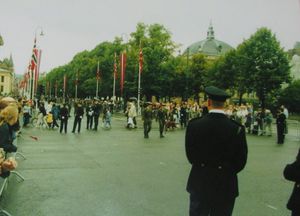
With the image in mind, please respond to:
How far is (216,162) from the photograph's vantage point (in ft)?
13.8

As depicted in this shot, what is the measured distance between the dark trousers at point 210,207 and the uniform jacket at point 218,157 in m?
0.05

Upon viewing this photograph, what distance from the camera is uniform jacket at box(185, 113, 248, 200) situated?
417 cm

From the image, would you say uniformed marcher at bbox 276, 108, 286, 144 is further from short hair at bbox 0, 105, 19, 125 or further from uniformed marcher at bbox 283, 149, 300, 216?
uniformed marcher at bbox 283, 149, 300, 216

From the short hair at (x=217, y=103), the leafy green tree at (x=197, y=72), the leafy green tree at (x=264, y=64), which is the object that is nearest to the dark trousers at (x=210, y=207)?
the short hair at (x=217, y=103)

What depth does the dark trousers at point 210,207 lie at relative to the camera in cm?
417

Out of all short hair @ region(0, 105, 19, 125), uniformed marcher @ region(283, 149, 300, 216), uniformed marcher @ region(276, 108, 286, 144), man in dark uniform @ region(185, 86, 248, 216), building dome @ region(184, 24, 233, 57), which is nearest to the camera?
uniformed marcher @ region(283, 149, 300, 216)

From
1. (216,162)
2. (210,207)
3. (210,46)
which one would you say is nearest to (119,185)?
(210,207)

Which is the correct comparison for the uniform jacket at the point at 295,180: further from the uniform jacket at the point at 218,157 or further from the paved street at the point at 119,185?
the paved street at the point at 119,185

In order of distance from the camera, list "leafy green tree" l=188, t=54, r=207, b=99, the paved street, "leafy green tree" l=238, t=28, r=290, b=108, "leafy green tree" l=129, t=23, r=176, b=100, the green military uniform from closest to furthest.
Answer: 1. the paved street
2. the green military uniform
3. "leafy green tree" l=238, t=28, r=290, b=108
4. "leafy green tree" l=129, t=23, r=176, b=100
5. "leafy green tree" l=188, t=54, r=207, b=99

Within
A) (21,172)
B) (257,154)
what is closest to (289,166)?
(21,172)

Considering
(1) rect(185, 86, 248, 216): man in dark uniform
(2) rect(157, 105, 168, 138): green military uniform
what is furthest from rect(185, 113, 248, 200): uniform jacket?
(2) rect(157, 105, 168, 138): green military uniform

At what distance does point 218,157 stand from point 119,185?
531 cm

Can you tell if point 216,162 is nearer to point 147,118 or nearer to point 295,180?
point 295,180

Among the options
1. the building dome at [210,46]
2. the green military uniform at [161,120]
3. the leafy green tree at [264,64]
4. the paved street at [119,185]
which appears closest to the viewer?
the paved street at [119,185]
